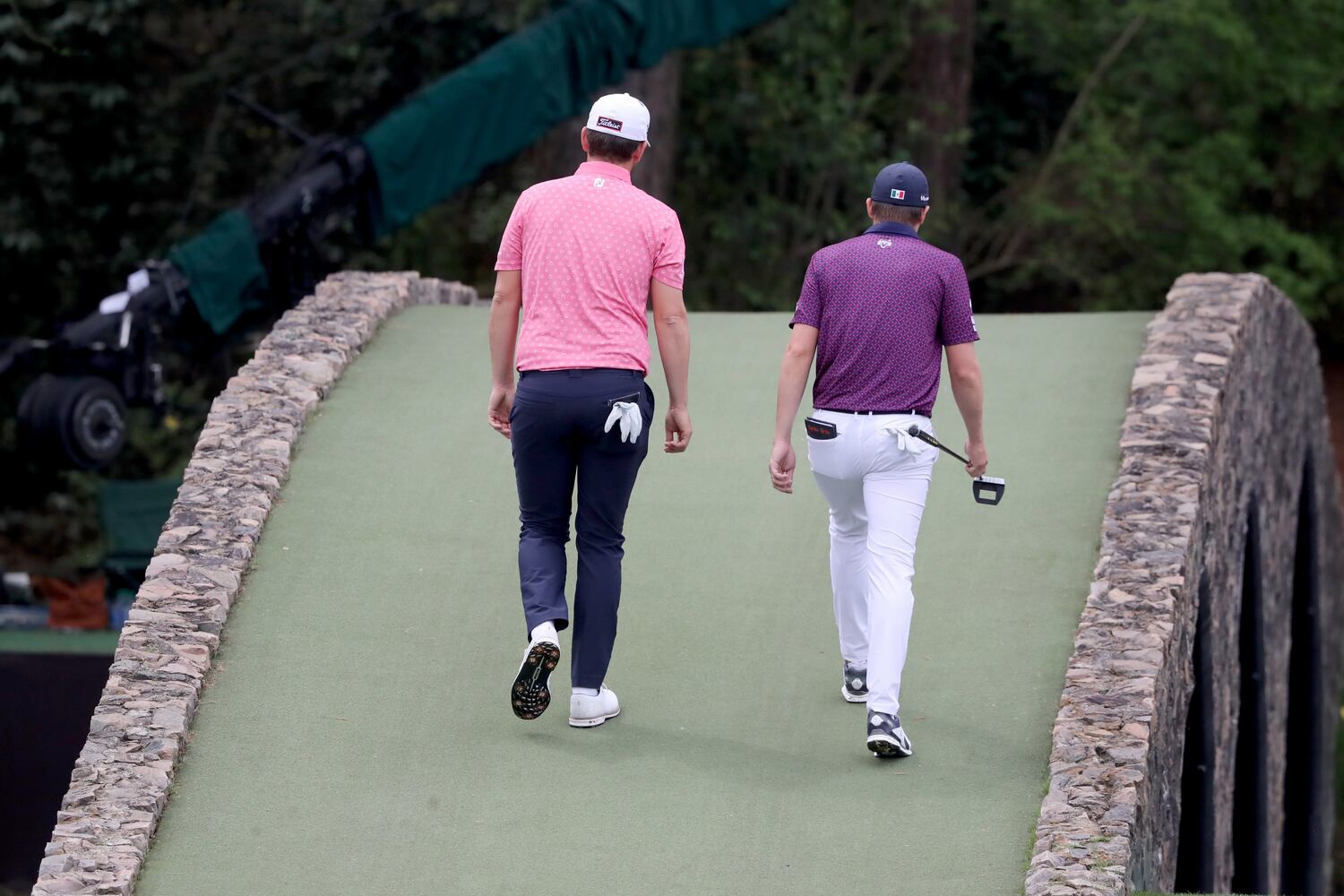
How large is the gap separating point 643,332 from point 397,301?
160 inches

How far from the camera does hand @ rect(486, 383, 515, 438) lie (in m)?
5.61

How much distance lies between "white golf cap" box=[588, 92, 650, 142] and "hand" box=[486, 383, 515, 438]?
2.72 ft

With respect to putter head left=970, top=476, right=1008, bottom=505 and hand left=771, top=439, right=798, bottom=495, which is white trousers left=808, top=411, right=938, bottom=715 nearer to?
hand left=771, top=439, right=798, bottom=495

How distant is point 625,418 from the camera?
5.36 metres

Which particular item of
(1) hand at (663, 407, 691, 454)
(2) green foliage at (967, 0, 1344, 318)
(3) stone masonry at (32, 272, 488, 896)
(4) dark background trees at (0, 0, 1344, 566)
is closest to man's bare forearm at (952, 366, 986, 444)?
(1) hand at (663, 407, 691, 454)

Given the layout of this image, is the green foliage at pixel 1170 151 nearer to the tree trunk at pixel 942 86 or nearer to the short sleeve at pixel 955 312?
the tree trunk at pixel 942 86

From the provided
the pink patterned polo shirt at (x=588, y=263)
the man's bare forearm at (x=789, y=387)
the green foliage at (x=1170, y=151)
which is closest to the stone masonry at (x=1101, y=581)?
the man's bare forearm at (x=789, y=387)

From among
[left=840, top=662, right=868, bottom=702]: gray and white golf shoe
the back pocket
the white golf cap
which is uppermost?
the white golf cap

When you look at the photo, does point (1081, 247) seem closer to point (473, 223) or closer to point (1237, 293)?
point (473, 223)

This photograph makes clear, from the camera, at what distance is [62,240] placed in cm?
1695

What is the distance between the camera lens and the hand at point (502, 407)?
5.61m

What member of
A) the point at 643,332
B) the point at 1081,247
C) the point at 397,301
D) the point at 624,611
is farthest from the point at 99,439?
the point at 1081,247

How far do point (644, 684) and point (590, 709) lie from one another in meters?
0.41

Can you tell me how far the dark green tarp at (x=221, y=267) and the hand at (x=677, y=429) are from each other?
791 cm
